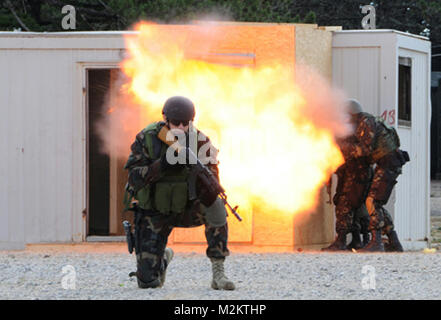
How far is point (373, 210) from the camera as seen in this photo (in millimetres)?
13242

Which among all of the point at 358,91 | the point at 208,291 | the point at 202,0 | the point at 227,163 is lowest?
the point at 208,291

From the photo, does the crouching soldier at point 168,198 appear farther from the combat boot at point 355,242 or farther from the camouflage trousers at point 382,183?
the combat boot at point 355,242

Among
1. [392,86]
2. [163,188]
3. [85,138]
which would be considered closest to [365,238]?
[392,86]

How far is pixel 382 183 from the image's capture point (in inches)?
519

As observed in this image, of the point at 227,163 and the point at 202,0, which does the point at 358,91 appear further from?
the point at 202,0

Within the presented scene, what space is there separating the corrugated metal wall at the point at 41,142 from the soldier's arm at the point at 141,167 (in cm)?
531

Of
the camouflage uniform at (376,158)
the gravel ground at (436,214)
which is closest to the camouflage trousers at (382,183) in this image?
the camouflage uniform at (376,158)

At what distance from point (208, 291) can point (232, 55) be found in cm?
530

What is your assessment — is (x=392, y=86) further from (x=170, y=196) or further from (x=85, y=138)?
(x=170, y=196)

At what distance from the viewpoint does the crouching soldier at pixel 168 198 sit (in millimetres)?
8633
